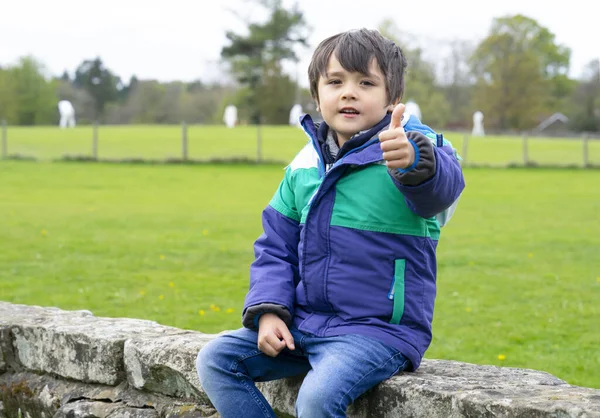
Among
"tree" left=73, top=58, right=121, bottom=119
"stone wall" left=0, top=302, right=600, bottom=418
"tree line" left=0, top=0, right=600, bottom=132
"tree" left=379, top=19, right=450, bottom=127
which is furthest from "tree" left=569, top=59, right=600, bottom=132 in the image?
"stone wall" left=0, top=302, right=600, bottom=418

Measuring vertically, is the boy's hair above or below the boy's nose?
above

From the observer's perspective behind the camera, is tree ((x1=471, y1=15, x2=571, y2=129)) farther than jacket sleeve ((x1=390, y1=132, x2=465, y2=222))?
Yes

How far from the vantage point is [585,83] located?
72.1 meters

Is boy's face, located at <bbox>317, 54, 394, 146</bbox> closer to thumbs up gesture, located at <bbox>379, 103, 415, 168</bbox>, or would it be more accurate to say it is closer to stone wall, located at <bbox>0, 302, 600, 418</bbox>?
thumbs up gesture, located at <bbox>379, 103, 415, 168</bbox>

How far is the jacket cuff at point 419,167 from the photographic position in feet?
8.13

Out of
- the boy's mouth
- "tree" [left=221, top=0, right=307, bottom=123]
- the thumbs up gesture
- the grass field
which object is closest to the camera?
the thumbs up gesture

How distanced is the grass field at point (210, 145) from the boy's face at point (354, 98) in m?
25.7

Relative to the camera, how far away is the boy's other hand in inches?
108

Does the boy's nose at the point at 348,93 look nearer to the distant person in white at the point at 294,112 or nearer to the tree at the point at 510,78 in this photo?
the distant person in white at the point at 294,112

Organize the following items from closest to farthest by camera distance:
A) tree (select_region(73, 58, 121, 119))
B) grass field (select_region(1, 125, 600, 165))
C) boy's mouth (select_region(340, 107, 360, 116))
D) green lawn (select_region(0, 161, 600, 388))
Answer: boy's mouth (select_region(340, 107, 360, 116)) → green lawn (select_region(0, 161, 600, 388)) → grass field (select_region(1, 125, 600, 165)) → tree (select_region(73, 58, 121, 119))

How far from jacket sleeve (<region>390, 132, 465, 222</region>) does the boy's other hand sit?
0.60 meters

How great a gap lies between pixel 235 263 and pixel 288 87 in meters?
48.8

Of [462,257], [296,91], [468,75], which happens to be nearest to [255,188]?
[462,257]

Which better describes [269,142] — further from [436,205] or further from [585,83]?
[585,83]
